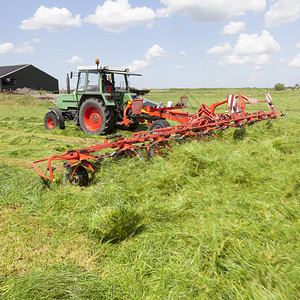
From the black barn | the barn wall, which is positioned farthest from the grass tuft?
the barn wall

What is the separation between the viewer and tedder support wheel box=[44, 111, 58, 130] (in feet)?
30.6

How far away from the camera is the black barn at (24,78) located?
3447cm

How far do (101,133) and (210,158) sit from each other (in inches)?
202

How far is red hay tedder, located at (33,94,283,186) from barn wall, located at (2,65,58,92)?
3232 centimetres

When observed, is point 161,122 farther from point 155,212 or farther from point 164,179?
point 155,212

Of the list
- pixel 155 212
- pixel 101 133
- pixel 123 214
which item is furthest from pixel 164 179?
pixel 101 133

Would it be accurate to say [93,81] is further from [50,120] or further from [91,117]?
[50,120]

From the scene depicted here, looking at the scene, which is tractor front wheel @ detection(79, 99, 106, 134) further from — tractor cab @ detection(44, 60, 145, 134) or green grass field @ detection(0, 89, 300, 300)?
green grass field @ detection(0, 89, 300, 300)

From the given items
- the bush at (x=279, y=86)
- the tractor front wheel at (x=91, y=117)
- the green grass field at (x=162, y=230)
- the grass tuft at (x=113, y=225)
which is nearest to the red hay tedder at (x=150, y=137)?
the green grass field at (x=162, y=230)

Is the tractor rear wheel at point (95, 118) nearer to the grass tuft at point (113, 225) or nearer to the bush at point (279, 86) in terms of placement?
the grass tuft at point (113, 225)

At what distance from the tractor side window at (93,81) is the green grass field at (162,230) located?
4.64 metres

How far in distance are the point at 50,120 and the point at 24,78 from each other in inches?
1223

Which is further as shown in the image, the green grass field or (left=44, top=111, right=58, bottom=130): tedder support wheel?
(left=44, top=111, right=58, bottom=130): tedder support wheel

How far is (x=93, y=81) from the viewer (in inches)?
337
